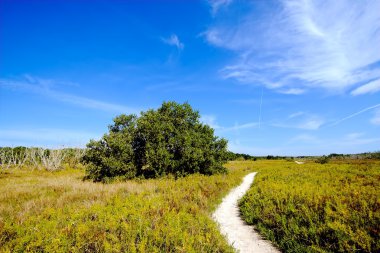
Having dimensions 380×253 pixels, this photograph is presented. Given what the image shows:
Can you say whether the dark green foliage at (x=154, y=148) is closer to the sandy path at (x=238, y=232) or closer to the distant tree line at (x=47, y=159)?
the sandy path at (x=238, y=232)

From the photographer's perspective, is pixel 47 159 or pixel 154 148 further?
pixel 47 159

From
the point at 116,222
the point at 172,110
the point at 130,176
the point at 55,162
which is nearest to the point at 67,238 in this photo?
the point at 116,222

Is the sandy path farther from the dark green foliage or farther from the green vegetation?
the dark green foliage

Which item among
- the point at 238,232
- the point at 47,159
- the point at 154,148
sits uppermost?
the point at 154,148

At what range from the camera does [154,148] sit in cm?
2155

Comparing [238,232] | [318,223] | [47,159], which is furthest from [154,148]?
[47,159]

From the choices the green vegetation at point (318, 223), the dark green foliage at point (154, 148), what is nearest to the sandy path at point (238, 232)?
the green vegetation at point (318, 223)

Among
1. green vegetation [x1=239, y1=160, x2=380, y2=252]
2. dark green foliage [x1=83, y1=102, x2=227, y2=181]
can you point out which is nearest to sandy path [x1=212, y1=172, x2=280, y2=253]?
green vegetation [x1=239, y1=160, x2=380, y2=252]

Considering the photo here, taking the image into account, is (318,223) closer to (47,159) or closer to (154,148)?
(154,148)

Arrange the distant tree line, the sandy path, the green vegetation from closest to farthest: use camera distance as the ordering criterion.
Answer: the green vegetation → the sandy path → the distant tree line

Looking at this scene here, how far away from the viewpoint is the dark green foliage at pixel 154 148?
20781 mm

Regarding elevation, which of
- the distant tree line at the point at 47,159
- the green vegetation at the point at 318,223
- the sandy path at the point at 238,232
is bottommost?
the sandy path at the point at 238,232

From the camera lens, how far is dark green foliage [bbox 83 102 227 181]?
68.2ft

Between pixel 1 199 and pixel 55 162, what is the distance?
27359mm
